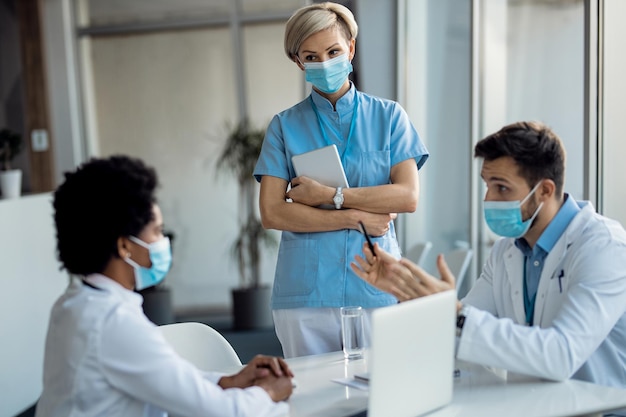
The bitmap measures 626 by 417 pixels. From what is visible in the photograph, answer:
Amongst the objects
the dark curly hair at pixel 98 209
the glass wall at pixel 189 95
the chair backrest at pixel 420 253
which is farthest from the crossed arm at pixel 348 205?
the glass wall at pixel 189 95

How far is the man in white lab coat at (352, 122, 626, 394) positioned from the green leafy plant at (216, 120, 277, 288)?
4527 millimetres

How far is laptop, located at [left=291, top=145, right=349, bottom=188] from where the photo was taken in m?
2.28

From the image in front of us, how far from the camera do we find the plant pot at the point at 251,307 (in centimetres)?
653

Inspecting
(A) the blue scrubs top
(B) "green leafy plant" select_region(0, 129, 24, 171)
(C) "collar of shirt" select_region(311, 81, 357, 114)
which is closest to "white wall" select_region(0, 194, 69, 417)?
(B) "green leafy plant" select_region(0, 129, 24, 171)

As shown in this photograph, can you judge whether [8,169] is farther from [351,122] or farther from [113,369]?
[113,369]

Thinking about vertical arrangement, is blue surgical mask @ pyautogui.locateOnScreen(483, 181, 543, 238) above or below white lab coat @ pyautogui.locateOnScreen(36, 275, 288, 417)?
above

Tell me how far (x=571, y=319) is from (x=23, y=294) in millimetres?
3540

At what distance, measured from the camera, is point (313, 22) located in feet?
7.64

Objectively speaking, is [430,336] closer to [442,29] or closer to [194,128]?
[442,29]

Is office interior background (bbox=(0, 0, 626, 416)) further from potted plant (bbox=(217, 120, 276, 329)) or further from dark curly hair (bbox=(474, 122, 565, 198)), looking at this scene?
dark curly hair (bbox=(474, 122, 565, 198))

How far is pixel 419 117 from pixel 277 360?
3.77 m

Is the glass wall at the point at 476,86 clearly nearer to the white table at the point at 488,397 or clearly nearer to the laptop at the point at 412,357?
the white table at the point at 488,397

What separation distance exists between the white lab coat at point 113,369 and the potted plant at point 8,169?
359 cm

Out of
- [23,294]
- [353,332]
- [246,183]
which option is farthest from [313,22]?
[246,183]
